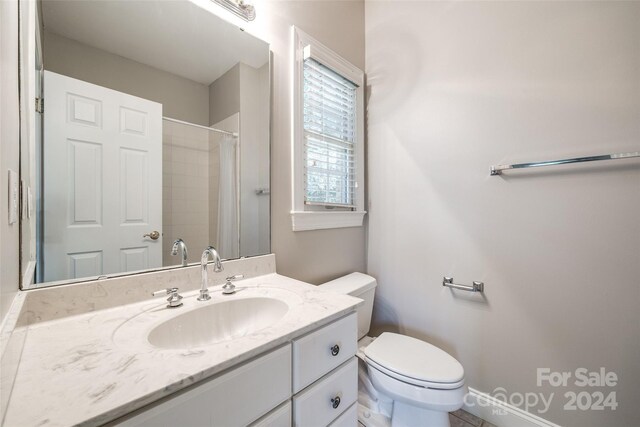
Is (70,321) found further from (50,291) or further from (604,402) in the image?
(604,402)

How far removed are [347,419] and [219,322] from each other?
541 mm

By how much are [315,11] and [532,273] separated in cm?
177

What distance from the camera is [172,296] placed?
845 mm

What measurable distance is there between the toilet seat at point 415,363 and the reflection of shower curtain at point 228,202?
812 mm

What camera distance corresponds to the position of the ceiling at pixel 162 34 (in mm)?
778

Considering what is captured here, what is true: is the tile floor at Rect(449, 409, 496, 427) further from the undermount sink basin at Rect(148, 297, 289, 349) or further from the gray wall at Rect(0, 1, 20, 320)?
the gray wall at Rect(0, 1, 20, 320)

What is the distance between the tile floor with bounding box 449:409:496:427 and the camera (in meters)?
1.28

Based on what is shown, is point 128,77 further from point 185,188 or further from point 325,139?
point 325,139

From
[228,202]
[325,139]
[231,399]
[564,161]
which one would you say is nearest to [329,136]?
Result: [325,139]

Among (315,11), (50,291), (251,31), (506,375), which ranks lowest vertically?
(506,375)

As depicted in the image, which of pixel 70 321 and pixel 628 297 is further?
pixel 628 297

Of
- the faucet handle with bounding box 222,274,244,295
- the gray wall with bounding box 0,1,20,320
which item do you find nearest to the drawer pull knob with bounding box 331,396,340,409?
the faucet handle with bounding box 222,274,244,295

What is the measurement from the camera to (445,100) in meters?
1.42

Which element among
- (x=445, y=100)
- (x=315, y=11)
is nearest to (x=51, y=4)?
(x=315, y=11)
